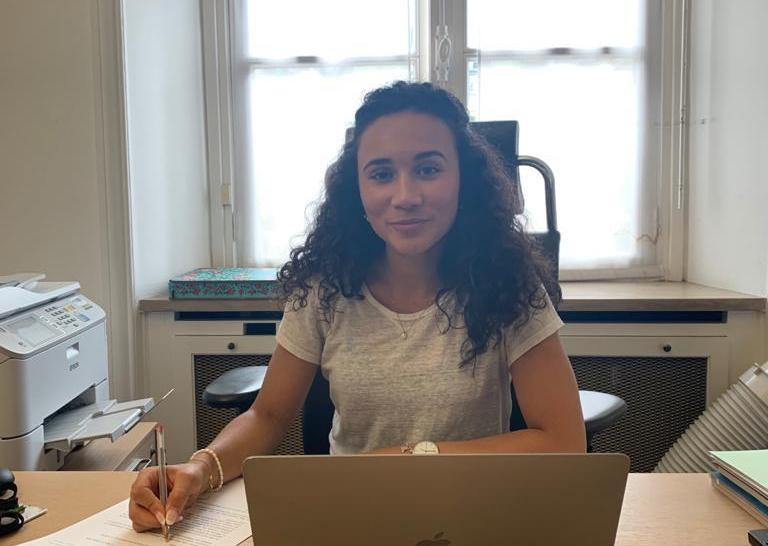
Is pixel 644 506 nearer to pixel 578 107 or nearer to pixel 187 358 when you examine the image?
pixel 187 358

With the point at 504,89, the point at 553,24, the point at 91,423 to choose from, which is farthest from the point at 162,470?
the point at 553,24

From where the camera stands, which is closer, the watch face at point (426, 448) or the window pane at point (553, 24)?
the watch face at point (426, 448)

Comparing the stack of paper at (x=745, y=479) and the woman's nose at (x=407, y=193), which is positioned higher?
the woman's nose at (x=407, y=193)

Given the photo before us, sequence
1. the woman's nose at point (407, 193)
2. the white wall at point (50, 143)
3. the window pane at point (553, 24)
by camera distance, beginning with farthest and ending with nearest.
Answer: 1. the window pane at point (553, 24)
2. the white wall at point (50, 143)
3. the woman's nose at point (407, 193)

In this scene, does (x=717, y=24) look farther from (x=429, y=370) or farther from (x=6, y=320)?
(x=6, y=320)

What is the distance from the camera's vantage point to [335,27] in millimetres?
2559

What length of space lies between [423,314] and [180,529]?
1.74 ft

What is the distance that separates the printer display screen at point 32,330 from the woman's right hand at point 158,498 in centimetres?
59

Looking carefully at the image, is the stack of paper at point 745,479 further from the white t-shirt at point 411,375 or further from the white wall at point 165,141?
the white wall at point 165,141

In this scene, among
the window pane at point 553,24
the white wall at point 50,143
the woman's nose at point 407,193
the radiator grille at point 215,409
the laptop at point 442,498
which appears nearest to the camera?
the laptop at point 442,498

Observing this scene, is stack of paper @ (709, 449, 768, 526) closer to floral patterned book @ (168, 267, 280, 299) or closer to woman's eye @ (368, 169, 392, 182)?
woman's eye @ (368, 169, 392, 182)

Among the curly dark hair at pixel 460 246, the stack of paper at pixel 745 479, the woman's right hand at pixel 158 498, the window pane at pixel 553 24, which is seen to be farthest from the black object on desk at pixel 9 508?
the window pane at pixel 553 24

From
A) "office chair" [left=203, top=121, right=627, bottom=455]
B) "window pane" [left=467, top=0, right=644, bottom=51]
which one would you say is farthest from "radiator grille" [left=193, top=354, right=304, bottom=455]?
"window pane" [left=467, top=0, right=644, bottom=51]

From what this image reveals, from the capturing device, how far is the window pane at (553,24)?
8.15ft
